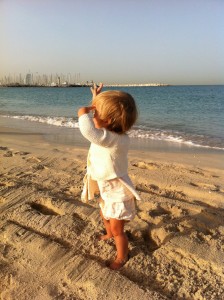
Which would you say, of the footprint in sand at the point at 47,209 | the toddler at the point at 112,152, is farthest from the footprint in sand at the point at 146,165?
the toddler at the point at 112,152

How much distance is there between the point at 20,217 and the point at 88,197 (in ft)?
3.04

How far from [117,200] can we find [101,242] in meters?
0.52

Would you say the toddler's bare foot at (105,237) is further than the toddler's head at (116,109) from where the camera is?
Yes

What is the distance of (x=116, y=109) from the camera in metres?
2.26

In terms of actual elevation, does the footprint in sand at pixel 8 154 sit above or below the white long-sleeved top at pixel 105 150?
below

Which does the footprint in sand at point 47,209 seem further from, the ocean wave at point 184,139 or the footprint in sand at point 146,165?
the ocean wave at point 184,139

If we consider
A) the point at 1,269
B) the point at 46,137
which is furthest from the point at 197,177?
the point at 46,137

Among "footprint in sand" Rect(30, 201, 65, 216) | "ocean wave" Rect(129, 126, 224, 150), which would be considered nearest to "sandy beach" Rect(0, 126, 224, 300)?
"footprint in sand" Rect(30, 201, 65, 216)

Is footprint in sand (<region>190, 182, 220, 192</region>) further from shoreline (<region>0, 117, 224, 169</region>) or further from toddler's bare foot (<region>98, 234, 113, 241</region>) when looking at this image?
toddler's bare foot (<region>98, 234, 113, 241</region>)

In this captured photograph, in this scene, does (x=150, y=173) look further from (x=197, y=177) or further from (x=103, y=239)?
(x=103, y=239)

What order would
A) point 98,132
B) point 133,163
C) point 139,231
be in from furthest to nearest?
point 133,163
point 139,231
point 98,132

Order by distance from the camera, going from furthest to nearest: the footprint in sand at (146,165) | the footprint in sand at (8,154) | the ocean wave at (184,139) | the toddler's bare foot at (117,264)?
the ocean wave at (184,139)
the footprint in sand at (8,154)
the footprint in sand at (146,165)
the toddler's bare foot at (117,264)

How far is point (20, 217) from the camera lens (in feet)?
10.4

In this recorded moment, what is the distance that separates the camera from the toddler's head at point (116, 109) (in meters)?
2.26
